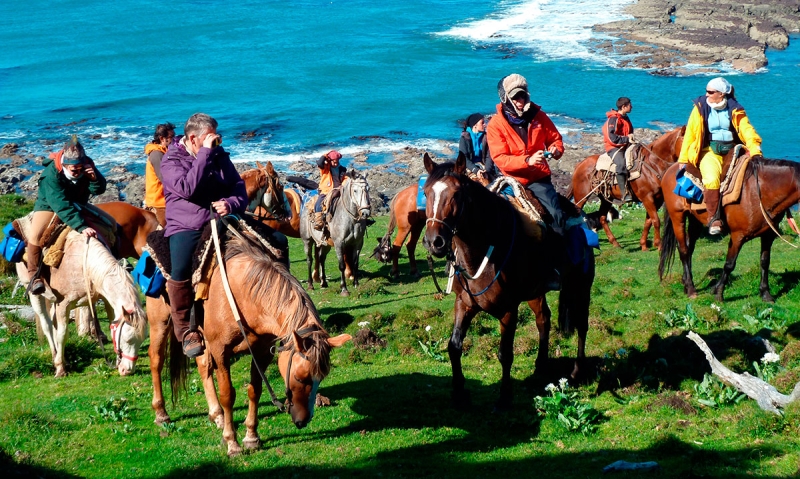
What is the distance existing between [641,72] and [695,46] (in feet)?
21.0

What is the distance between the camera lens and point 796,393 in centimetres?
830

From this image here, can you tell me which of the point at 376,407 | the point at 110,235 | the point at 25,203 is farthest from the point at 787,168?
the point at 25,203

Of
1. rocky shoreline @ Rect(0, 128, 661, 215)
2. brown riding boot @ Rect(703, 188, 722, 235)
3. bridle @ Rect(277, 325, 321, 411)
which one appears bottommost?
rocky shoreline @ Rect(0, 128, 661, 215)

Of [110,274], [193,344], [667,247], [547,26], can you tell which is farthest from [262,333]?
[547,26]

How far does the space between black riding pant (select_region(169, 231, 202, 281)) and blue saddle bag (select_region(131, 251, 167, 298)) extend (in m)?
0.57

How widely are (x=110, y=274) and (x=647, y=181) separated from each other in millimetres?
13633

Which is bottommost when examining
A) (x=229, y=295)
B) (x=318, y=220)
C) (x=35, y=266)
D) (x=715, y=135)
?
(x=318, y=220)

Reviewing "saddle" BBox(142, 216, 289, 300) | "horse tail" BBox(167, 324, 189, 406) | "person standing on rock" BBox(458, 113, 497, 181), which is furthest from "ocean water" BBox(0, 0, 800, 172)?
"saddle" BBox(142, 216, 289, 300)

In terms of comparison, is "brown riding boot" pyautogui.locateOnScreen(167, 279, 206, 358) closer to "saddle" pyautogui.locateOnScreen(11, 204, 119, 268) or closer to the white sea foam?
"saddle" pyautogui.locateOnScreen(11, 204, 119, 268)

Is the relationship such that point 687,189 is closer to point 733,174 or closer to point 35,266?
point 733,174

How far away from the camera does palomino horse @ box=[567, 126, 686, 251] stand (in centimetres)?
1919

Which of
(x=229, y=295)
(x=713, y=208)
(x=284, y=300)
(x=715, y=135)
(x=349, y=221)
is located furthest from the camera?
(x=349, y=221)

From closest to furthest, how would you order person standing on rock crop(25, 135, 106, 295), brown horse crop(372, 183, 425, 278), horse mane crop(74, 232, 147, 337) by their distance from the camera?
horse mane crop(74, 232, 147, 337) → person standing on rock crop(25, 135, 106, 295) → brown horse crop(372, 183, 425, 278)

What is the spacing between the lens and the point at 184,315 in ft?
28.2
